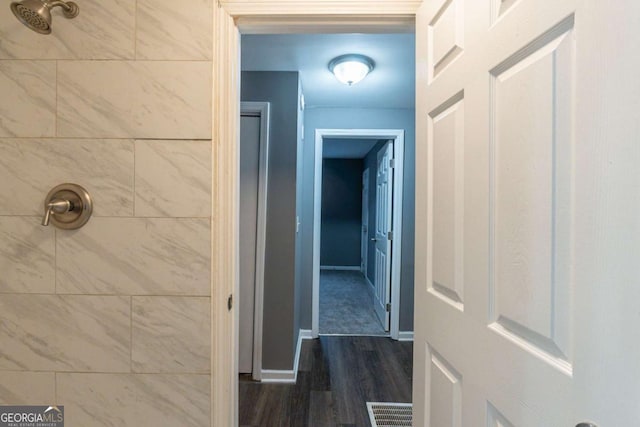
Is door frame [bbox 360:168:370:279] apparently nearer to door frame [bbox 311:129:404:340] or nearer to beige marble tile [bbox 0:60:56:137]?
door frame [bbox 311:129:404:340]

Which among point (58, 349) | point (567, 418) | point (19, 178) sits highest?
point (19, 178)

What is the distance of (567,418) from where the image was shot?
0.52 m

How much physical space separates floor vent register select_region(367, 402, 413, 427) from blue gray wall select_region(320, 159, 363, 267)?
184 inches

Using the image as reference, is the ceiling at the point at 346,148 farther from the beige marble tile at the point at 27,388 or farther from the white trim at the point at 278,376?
the beige marble tile at the point at 27,388

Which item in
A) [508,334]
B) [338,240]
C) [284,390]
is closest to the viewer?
[508,334]

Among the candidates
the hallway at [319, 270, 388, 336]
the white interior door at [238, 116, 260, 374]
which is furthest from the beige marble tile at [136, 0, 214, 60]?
the hallway at [319, 270, 388, 336]

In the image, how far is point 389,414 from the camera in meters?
1.94

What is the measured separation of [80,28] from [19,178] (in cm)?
57

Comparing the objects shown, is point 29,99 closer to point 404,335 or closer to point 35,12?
point 35,12

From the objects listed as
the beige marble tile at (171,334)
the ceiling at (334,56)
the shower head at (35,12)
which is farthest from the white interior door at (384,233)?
the shower head at (35,12)

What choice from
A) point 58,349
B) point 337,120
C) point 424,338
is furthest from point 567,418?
point 337,120

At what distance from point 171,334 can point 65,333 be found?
378 mm

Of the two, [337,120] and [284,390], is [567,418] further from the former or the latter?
[337,120]

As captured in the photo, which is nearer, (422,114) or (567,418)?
(567,418)
